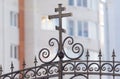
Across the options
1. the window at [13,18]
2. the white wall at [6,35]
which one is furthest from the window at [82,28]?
the white wall at [6,35]

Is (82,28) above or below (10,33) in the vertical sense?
above

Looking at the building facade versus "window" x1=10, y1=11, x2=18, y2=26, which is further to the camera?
the building facade

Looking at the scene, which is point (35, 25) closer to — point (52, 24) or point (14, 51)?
point (52, 24)

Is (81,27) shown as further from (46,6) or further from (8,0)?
(8,0)

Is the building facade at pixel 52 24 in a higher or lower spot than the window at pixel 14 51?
higher

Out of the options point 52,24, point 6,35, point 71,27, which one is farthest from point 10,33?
point 71,27

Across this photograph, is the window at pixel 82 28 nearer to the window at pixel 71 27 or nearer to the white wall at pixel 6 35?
the window at pixel 71 27

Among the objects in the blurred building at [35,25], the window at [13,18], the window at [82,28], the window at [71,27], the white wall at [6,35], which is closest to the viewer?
the white wall at [6,35]

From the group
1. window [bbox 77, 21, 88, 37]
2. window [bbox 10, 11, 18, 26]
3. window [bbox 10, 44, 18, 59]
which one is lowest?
window [bbox 10, 44, 18, 59]

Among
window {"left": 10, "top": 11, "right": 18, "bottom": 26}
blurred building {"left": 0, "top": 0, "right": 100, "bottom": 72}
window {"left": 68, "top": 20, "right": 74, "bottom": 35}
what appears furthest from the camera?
window {"left": 68, "top": 20, "right": 74, "bottom": 35}

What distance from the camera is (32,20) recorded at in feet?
103

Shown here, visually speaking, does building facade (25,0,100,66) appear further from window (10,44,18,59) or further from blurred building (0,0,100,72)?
window (10,44,18,59)

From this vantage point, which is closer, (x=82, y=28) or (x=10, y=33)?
(x=10, y=33)

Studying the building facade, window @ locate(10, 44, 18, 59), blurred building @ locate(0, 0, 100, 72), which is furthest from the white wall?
the building facade
